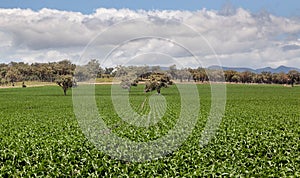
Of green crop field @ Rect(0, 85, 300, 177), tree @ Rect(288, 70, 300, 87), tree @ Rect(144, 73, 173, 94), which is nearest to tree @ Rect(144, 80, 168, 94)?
tree @ Rect(144, 73, 173, 94)

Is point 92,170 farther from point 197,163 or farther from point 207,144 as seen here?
point 207,144

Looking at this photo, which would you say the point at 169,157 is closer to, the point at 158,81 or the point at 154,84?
the point at 158,81

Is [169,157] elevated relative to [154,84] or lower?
lower

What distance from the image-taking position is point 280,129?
2502cm

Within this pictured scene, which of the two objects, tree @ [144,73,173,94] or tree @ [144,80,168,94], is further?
tree @ [144,80,168,94]

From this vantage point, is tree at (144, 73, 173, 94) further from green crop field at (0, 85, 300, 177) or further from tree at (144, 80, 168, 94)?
green crop field at (0, 85, 300, 177)

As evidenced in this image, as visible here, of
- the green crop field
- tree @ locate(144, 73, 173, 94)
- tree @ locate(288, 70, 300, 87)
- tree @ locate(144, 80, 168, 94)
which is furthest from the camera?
tree @ locate(288, 70, 300, 87)

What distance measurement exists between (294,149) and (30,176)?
426 inches

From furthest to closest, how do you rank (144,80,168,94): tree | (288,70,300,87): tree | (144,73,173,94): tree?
(288,70,300,87): tree → (144,80,168,94): tree → (144,73,173,94): tree

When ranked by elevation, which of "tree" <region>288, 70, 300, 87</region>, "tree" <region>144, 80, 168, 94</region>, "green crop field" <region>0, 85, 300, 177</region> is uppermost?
"tree" <region>288, 70, 300, 87</region>

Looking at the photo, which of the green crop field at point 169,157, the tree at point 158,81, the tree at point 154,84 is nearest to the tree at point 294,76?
the tree at point 158,81

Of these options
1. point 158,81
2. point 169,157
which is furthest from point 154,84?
point 169,157

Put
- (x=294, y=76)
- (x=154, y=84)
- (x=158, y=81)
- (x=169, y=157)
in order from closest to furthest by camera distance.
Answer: (x=169, y=157) → (x=158, y=81) → (x=154, y=84) → (x=294, y=76)

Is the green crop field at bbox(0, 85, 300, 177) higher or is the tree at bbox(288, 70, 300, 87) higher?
the tree at bbox(288, 70, 300, 87)
